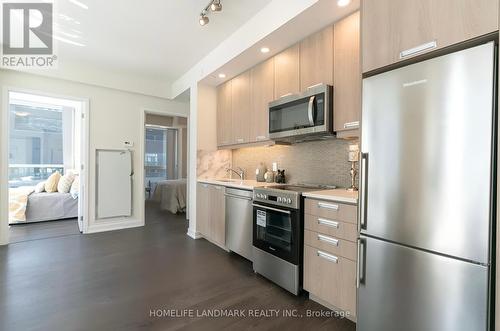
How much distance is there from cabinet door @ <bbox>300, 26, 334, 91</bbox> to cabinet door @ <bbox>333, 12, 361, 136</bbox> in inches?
2.9

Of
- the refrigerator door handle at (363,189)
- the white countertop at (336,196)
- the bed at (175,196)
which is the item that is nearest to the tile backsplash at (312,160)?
the white countertop at (336,196)

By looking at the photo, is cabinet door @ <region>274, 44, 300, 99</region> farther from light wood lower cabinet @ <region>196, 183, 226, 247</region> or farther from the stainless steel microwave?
light wood lower cabinet @ <region>196, 183, 226, 247</region>

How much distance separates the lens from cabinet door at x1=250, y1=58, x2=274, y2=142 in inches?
119

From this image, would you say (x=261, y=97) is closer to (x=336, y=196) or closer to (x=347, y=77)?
(x=347, y=77)

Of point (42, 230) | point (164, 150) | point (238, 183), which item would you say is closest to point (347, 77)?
point (238, 183)

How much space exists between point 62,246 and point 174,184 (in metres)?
2.74

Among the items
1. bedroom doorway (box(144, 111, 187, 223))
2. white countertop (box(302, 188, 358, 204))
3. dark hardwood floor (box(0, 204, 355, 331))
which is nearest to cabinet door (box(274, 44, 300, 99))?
white countertop (box(302, 188, 358, 204))

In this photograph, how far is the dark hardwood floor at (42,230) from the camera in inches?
154

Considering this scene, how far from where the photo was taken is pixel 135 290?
7.51 ft

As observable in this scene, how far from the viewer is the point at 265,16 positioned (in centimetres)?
253

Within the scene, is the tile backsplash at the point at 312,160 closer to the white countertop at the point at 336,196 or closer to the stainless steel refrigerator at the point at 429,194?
the white countertop at the point at 336,196

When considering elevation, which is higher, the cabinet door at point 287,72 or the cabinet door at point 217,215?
the cabinet door at point 287,72

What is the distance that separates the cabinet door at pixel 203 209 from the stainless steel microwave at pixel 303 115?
4.73 feet

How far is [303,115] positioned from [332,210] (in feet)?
3.33
